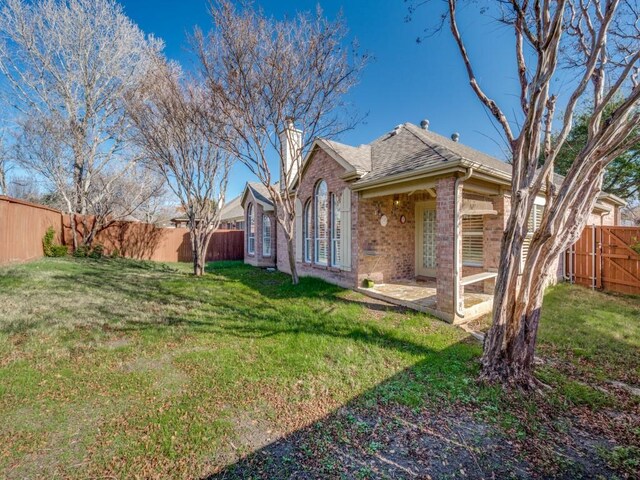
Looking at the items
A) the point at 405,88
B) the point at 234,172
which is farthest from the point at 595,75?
the point at 234,172

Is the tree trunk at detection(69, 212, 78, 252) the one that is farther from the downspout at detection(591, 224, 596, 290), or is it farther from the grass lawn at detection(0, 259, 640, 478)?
the downspout at detection(591, 224, 596, 290)

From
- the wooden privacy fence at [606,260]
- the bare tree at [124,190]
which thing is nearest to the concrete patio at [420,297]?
the wooden privacy fence at [606,260]

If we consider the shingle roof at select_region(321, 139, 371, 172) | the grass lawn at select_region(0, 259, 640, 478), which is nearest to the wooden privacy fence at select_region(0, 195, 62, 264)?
the grass lawn at select_region(0, 259, 640, 478)

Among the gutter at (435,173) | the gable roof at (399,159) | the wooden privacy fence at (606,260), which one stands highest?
the gable roof at (399,159)

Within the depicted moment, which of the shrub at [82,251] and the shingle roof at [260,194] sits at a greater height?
the shingle roof at [260,194]

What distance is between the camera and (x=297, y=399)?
3.52m

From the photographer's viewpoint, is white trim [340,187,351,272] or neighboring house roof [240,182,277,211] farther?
neighboring house roof [240,182,277,211]

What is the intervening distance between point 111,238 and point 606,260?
23.3 m

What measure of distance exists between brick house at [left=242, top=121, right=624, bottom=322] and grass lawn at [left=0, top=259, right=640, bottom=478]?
5.15ft

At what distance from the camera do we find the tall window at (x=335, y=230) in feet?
32.1

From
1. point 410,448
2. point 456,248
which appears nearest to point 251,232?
point 456,248

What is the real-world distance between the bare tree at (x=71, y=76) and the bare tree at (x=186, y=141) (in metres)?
5.73

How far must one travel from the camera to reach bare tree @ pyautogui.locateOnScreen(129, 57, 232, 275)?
390 inches

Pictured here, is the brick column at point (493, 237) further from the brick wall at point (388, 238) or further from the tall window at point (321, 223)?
the tall window at point (321, 223)
